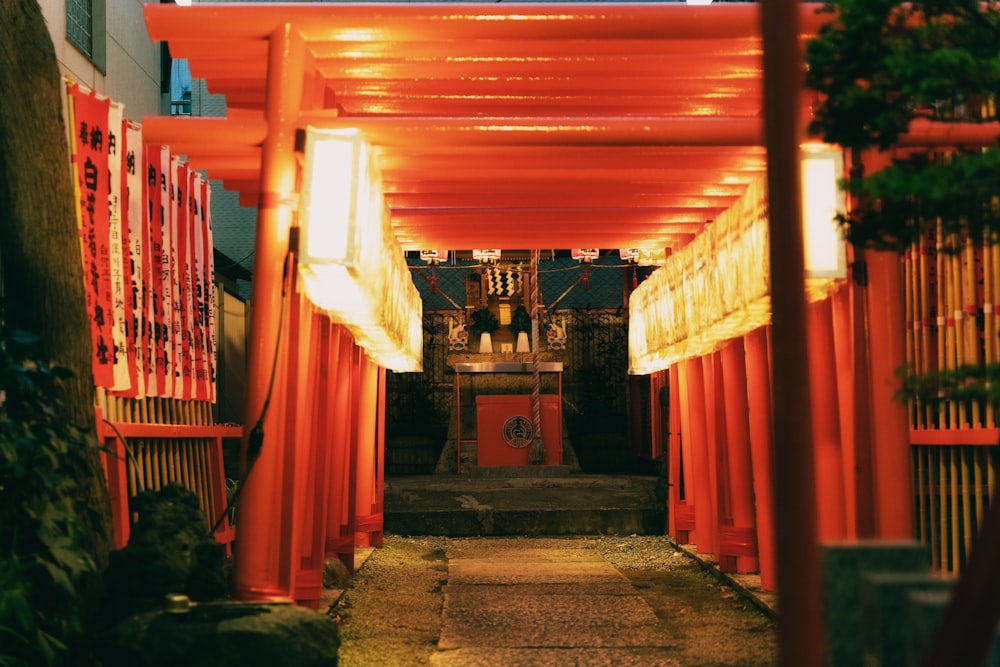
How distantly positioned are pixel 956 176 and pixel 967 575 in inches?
70.4

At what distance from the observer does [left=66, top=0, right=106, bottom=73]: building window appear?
1316 centimetres

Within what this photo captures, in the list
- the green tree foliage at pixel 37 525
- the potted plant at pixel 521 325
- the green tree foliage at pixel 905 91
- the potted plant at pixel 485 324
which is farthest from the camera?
the potted plant at pixel 485 324

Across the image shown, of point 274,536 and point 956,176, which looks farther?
point 274,536

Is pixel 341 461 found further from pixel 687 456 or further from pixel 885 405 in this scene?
pixel 885 405

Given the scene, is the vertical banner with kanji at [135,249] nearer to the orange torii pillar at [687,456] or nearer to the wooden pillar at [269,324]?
the wooden pillar at [269,324]

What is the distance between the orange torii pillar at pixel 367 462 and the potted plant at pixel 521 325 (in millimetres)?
10948

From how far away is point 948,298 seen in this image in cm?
829

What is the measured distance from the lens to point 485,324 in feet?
83.3

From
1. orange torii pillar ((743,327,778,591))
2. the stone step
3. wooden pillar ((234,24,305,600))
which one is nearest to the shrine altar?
the stone step

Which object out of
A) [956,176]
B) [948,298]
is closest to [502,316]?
[948,298]

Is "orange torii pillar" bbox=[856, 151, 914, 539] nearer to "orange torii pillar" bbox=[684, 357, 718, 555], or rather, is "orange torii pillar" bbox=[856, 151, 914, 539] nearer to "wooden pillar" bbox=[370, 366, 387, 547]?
"orange torii pillar" bbox=[684, 357, 718, 555]

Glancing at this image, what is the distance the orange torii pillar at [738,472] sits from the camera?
11.0 meters

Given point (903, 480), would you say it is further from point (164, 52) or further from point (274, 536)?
point (164, 52)

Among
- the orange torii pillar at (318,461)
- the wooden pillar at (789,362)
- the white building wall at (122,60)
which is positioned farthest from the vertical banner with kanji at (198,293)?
the wooden pillar at (789,362)
